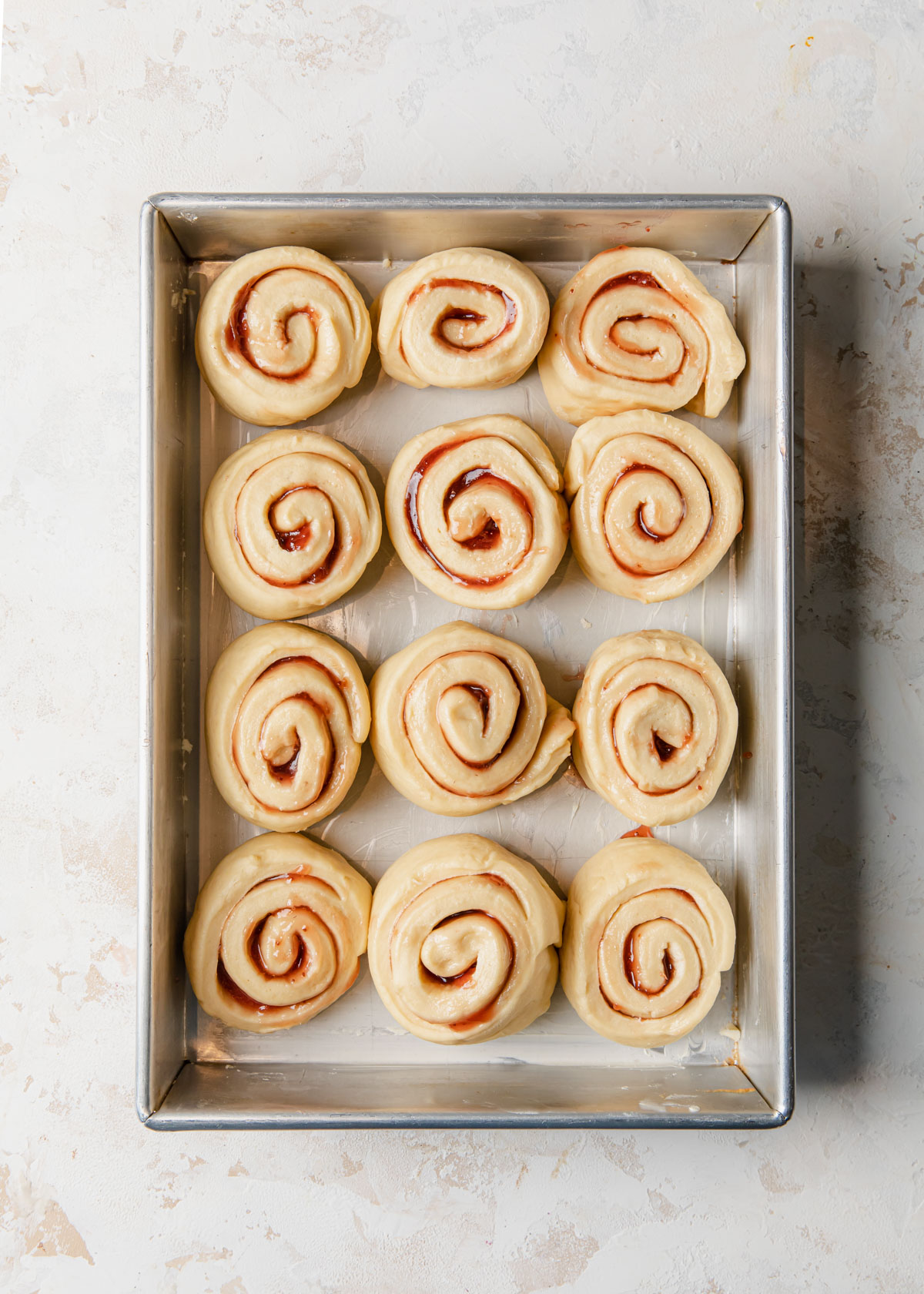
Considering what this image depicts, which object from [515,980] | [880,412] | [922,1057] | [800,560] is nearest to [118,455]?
[515,980]

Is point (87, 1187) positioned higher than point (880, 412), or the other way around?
point (880, 412)

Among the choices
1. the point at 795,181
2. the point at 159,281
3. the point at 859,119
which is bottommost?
the point at 159,281

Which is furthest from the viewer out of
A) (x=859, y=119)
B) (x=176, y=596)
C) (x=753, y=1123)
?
(x=859, y=119)

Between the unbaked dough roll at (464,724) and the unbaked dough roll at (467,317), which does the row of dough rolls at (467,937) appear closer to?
the unbaked dough roll at (464,724)

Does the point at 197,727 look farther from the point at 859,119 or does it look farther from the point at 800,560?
the point at 859,119

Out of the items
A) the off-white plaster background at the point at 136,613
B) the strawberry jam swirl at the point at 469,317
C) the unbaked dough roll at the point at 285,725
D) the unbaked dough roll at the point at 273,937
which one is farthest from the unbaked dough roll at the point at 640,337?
the unbaked dough roll at the point at 273,937

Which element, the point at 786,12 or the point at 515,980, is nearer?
the point at 515,980

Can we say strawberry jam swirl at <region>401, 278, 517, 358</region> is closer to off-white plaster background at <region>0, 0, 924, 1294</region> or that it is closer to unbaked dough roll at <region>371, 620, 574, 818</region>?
off-white plaster background at <region>0, 0, 924, 1294</region>

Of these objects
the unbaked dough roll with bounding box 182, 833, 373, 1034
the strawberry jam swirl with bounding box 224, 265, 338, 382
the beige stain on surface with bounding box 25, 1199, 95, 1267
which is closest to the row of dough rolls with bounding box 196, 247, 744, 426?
the strawberry jam swirl with bounding box 224, 265, 338, 382
